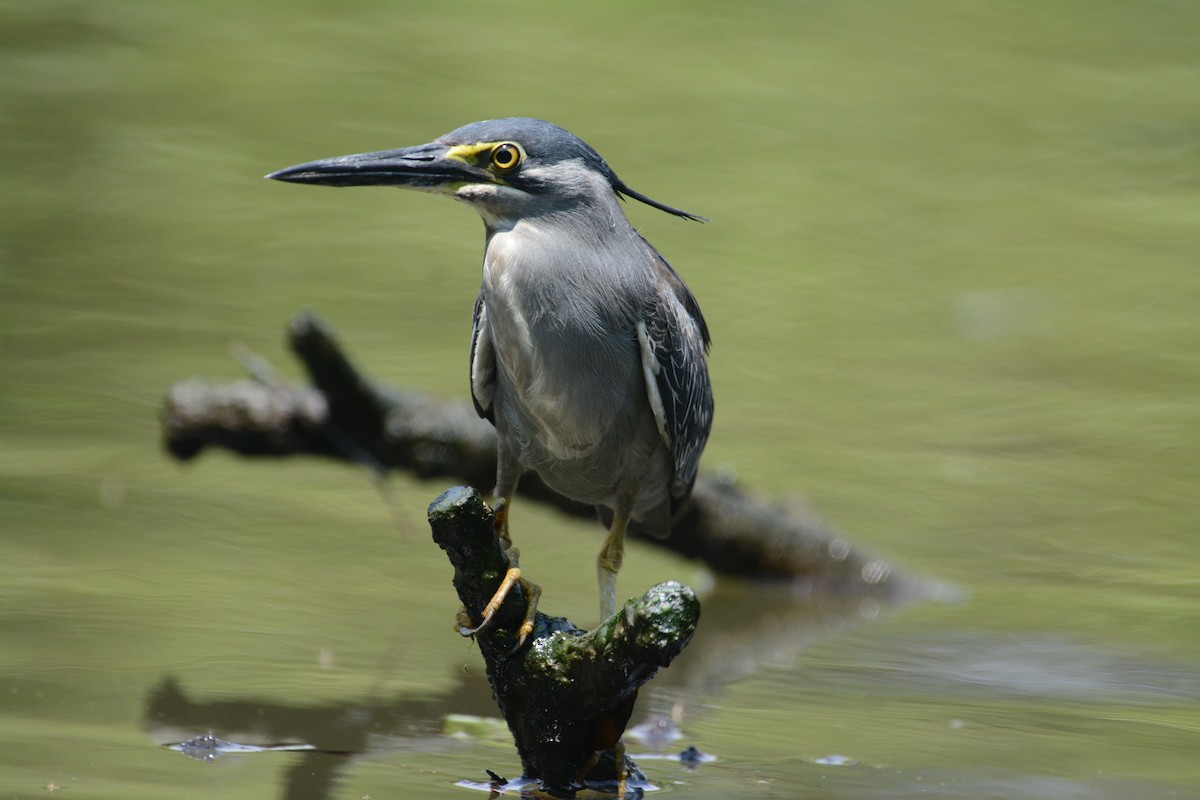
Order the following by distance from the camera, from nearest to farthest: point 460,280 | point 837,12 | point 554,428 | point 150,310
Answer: point 554,428 < point 150,310 < point 460,280 < point 837,12

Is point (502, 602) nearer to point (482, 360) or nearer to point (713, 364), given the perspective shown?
point (482, 360)

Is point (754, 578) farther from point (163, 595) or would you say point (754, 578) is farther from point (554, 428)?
point (554, 428)

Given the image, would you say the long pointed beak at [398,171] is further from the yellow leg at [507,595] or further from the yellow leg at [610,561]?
the yellow leg at [610,561]

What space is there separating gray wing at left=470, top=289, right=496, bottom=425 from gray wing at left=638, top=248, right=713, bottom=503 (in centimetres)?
48

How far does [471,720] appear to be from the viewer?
5.34m

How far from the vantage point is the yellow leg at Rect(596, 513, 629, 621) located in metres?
5.13

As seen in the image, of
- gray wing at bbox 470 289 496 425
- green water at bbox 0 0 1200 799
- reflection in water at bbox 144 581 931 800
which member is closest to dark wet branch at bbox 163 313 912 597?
green water at bbox 0 0 1200 799

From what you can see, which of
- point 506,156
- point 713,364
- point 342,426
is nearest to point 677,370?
point 506,156

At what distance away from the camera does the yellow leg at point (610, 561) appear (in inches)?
202

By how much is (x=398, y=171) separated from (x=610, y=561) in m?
1.47

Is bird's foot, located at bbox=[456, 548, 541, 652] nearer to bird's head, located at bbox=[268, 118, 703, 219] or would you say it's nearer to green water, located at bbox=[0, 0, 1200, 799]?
green water, located at bbox=[0, 0, 1200, 799]

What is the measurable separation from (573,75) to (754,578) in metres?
8.15

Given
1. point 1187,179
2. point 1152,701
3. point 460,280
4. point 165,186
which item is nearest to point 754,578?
point 1152,701

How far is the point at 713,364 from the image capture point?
35.1 ft
